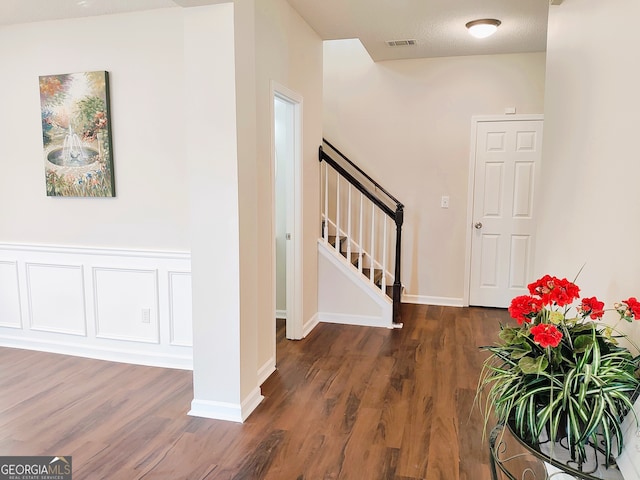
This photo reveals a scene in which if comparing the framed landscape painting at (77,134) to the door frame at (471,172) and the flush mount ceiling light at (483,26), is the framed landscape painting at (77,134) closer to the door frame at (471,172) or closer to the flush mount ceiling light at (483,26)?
the flush mount ceiling light at (483,26)

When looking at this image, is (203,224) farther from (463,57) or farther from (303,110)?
(463,57)

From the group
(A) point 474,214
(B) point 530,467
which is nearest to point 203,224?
(B) point 530,467

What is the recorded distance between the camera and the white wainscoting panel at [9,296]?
12.4 feet

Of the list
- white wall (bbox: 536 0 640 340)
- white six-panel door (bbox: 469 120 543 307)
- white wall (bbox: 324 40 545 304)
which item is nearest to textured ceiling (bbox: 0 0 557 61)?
white wall (bbox: 324 40 545 304)

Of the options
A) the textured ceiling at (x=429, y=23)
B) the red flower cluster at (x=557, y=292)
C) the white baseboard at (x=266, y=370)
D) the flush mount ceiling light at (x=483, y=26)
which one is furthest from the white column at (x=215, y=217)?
the flush mount ceiling light at (x=483, y=26)

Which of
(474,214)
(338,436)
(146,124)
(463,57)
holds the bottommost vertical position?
(338,436)

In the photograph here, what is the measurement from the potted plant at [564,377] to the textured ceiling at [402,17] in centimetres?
262

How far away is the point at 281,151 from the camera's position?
14.4 feet

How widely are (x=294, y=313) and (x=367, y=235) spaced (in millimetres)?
1539

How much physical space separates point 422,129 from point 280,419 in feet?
11.1

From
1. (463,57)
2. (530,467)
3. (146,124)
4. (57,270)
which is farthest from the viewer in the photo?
(463,57)
